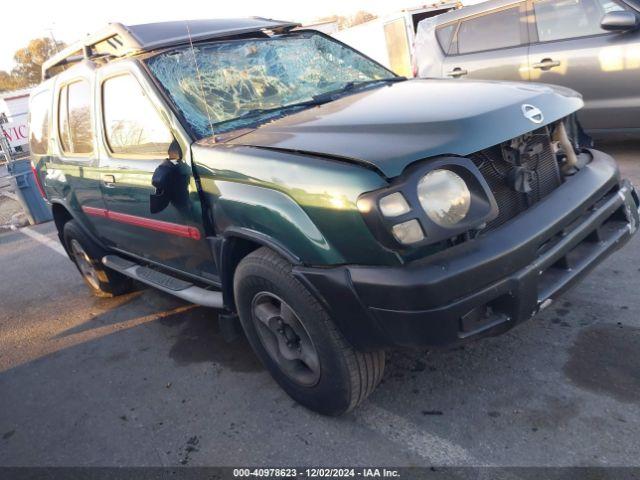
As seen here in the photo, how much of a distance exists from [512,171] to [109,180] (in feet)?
8.60

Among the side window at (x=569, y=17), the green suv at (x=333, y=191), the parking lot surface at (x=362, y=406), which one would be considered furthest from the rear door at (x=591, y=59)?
the green suv at (x=333, y=191)

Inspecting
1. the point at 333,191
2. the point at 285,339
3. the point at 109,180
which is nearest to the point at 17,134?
the point at 109,180

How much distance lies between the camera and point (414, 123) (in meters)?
2.25

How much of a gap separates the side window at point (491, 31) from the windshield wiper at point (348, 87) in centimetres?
328

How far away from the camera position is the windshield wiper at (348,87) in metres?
3.13

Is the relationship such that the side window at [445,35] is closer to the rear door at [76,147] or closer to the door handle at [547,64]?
the door handle at [547,64]

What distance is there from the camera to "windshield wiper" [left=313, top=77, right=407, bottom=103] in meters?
3.13

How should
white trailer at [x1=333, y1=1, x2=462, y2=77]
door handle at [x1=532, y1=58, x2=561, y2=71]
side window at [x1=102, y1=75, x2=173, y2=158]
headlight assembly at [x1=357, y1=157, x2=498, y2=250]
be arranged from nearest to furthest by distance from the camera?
headlight assembly at [x1=357, y1=157, x2=498, y2=250] → side window at [x1=102, y1=75, x2=173, y2=158] → door handle at [x1=532, y1=58, x2=561, y2=71] → white trailer at [x1=333, y1=1, x2=462, y2=77]

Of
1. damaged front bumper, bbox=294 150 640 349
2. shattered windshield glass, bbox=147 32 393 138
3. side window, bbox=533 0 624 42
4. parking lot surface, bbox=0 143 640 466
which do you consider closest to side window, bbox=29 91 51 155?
parking lot surface, bbox=0 143 640 466

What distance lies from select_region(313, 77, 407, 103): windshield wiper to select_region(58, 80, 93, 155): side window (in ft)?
5.68

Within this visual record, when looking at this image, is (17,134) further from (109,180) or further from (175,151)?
(175,151)

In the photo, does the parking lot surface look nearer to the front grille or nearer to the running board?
the running board

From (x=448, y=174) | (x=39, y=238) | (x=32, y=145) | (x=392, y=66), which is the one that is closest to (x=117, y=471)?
(x=448, y=174)

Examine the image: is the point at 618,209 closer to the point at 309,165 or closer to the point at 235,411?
the point at 309,165
